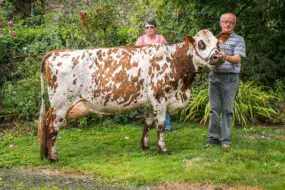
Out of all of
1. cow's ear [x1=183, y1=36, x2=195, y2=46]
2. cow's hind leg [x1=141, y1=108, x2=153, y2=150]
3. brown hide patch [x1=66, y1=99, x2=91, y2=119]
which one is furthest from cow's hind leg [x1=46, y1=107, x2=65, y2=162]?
cow's ear [x1=183, y1=36, x2=195, y2=46]

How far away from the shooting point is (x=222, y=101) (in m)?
8.29

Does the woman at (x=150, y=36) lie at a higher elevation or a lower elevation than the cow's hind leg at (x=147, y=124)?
higher

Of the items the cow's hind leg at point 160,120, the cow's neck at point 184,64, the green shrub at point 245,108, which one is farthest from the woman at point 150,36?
the green shrub at point 245,108

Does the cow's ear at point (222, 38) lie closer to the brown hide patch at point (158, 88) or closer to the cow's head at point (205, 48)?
the cow's head at point (205, 48)

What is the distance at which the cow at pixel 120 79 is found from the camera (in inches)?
298

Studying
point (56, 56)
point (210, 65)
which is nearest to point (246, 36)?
point (210, 65)

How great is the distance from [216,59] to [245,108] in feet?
11.2

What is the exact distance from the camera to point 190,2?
11258 millimetres

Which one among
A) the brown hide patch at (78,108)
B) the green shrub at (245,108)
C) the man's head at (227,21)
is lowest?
the green shrub at (245,108)

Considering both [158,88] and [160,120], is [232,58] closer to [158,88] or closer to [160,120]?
[158,88]

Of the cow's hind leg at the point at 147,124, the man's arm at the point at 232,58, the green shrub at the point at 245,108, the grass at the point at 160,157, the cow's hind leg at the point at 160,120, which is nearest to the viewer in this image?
the grass at the point at 160,157

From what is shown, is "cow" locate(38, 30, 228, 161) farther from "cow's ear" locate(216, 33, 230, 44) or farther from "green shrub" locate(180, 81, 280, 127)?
"green shrub" locate(180, 81, 280, 127)

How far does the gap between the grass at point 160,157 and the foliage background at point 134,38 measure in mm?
1290

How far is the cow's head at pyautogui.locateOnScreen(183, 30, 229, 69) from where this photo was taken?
7.55 m
